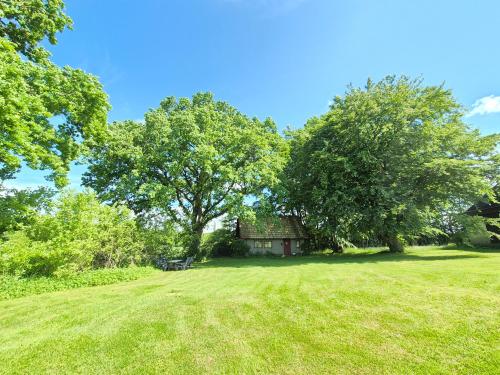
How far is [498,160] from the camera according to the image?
19.8 m

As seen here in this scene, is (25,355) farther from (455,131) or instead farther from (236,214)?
(455,131)

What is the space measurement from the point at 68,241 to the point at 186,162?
11.4 metres

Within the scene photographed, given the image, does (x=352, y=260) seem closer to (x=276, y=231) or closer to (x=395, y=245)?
(x=395, y=245)

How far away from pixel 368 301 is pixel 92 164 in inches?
891

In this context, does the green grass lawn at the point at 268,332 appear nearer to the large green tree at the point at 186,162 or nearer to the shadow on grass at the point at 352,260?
the shadow on grass at the point at 352,260

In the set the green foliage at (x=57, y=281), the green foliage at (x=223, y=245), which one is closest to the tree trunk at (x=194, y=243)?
the green foliage at (x=223, y=245)

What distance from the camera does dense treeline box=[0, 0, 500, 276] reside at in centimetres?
1300

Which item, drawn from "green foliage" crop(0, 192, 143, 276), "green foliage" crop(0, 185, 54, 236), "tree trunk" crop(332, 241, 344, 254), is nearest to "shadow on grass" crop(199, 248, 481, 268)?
"tree trunk" crop(332, 241, 344, 254)

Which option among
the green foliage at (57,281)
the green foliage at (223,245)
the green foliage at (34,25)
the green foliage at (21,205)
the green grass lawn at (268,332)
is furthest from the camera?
the green foliage at (223,245)

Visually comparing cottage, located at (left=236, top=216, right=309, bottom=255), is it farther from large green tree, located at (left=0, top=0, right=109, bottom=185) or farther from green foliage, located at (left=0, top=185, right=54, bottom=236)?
green foliage, located at (left=0, top=185, right=54, bottom=236)

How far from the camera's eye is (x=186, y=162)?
2111 centimetres

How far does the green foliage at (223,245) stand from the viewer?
3028cm

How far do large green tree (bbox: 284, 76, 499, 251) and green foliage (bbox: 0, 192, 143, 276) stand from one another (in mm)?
15711

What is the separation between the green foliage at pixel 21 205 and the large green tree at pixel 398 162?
1835cm
